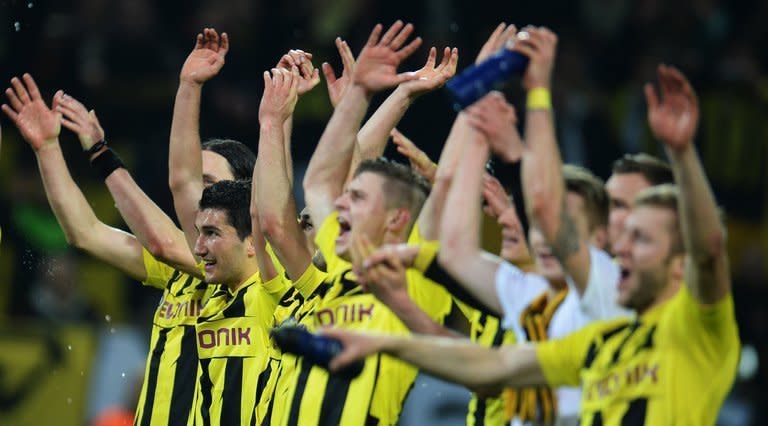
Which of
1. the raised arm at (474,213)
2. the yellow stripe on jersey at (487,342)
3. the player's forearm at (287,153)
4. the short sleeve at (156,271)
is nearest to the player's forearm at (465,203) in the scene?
the raised arm at (474,213)

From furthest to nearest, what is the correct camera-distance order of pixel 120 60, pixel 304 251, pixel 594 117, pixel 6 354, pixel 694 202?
pixel 120 60 < pixel 594 117 < pixel 6 354 < pixel 304 251 < pixel 694 202

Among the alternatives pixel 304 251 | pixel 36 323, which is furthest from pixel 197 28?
pixel 304 251

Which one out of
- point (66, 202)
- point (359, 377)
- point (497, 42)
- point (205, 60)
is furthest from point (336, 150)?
point (66, 202)

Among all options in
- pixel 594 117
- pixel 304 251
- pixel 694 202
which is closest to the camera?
pixel 694 202

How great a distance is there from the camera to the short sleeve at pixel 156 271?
6973mm

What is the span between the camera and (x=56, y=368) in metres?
9.79

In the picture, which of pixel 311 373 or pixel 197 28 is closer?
pixel 311 373

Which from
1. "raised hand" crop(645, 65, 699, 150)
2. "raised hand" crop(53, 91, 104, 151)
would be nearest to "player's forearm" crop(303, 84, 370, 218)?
"raised hand" crop(53, 91, 104, 151)

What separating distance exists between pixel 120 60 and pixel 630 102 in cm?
388

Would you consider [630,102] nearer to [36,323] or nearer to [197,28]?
[197,28]

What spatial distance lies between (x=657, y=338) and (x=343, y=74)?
2.78m

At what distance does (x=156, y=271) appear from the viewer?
7.02 metres

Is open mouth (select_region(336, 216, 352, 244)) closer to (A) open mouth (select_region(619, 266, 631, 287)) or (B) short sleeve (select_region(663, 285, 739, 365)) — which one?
(A) open mouth (select_region(619, 266, 631, 287))

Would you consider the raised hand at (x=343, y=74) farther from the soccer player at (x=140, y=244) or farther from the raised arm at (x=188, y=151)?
the soccer player at (x=140, y=244)
